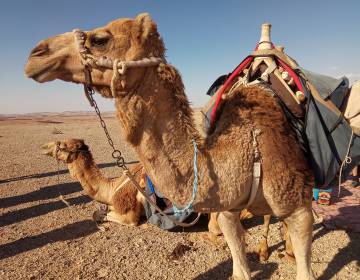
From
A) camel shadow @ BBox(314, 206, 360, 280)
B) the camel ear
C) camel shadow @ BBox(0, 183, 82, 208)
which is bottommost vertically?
camel shadow @ BBox(0, 183, 82, 208)

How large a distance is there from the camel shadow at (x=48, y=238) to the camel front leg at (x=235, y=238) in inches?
→ 111

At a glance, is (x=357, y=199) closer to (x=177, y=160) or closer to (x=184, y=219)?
(x=184, y=219)

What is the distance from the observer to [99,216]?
5207 millimetres

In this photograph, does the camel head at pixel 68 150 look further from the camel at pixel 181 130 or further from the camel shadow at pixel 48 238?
the camel at pixel 181 130

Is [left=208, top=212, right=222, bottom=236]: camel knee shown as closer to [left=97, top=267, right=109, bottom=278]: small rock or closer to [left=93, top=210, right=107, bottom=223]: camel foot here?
[left=97, top=267, right=109, bottom=278]: small rock

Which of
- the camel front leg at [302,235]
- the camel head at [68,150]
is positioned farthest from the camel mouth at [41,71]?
the camel head at [68,150]

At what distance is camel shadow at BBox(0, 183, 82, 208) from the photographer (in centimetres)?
670

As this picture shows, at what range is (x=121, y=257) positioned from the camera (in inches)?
160

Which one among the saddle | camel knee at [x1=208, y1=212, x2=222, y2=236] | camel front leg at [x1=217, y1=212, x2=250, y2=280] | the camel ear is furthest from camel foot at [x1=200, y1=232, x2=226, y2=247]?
the camel ear

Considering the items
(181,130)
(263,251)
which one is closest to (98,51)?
(181,130)

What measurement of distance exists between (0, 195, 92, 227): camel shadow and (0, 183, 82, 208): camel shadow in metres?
0.58

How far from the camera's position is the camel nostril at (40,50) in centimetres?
173

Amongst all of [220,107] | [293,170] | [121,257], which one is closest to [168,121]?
[220,107]

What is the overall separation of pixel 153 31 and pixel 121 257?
10.7 ft
